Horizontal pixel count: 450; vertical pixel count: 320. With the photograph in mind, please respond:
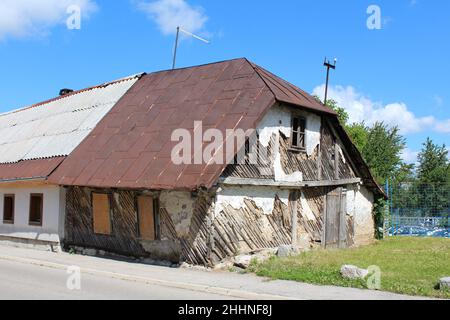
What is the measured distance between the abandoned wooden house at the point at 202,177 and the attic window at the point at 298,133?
0.11 ft

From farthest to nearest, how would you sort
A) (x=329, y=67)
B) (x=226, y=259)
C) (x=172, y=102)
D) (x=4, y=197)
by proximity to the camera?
(x=329, y=67) < (x=4, y=197) < (x=172, y=102) < (x=226, y=259)

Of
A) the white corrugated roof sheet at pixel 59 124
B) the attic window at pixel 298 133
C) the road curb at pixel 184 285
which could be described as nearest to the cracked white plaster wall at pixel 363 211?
the attic window at pixel 298 133

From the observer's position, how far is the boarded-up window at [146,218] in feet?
44.4

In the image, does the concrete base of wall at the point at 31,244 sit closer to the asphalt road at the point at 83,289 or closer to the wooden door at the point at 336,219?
the asphalt road at the point at 83,289

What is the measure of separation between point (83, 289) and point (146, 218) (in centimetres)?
455

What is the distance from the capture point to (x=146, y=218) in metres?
13.7

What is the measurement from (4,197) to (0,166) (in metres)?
1.34

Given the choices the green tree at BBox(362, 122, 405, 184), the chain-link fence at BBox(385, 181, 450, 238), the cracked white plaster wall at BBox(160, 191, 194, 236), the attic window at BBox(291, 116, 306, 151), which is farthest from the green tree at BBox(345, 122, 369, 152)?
the cracked white plaster wall at BBox(160, 191, 194, 236)

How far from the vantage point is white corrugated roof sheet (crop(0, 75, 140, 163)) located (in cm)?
1805

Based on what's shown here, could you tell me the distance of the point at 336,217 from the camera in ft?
57.4

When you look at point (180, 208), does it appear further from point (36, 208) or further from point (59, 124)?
point (59, 124)

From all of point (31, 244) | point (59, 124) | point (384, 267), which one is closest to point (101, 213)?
point (31, 244)

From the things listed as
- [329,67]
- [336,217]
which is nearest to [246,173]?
[336,217]

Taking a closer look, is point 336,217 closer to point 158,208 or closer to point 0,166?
point 158,208
